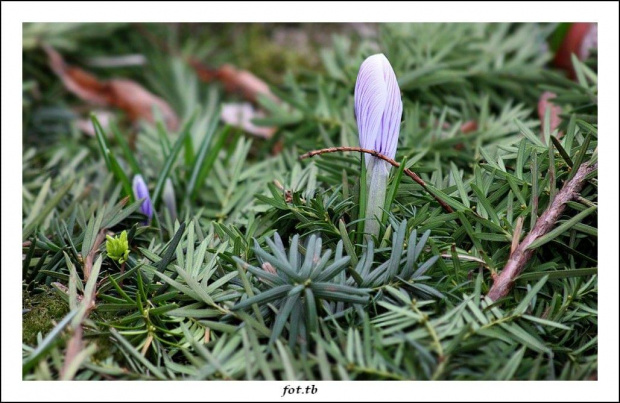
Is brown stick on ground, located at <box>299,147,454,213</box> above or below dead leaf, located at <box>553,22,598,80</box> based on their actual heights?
below

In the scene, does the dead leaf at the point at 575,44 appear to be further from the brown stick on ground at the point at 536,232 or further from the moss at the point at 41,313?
the moss at the point at 41,313

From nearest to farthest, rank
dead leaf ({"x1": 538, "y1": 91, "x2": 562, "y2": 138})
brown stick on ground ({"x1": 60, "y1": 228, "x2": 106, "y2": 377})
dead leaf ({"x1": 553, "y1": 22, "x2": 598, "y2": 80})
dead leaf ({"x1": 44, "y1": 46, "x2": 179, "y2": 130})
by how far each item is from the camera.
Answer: brown stick on ground ({"x1": 60, "y1": 228, "x2": 106, "y2": 377}) < dead leaf ({"x1": 538, "y1": 91, "x2": 562, "y2": 138}) < dead leaf ({"x1": 553, "y1": 22, "x2": 598, "y2": 80}) < dead leaf ({"x1": 44, "y1": 46, "x2": 179, "y2": 130})

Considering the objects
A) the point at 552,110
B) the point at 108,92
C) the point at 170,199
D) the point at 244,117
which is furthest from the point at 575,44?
the point at 108,92

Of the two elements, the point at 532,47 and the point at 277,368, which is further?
the point at 532,47

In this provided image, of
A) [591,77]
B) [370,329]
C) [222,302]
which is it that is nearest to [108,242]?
[222,302]

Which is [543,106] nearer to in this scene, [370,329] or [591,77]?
[591,77]

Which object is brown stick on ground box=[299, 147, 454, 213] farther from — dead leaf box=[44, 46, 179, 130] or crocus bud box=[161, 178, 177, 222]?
dead leaf box=[44, 46, 179, 130]

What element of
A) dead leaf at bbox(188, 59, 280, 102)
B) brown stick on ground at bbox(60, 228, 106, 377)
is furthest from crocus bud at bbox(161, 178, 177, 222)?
dead leaf at bbox(188, 59, 280, 102)

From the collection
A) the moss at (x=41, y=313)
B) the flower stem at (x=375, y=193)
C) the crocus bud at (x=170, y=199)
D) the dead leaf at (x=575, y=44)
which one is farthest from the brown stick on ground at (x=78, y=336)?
the dead leaf at (x=575, y=44)
